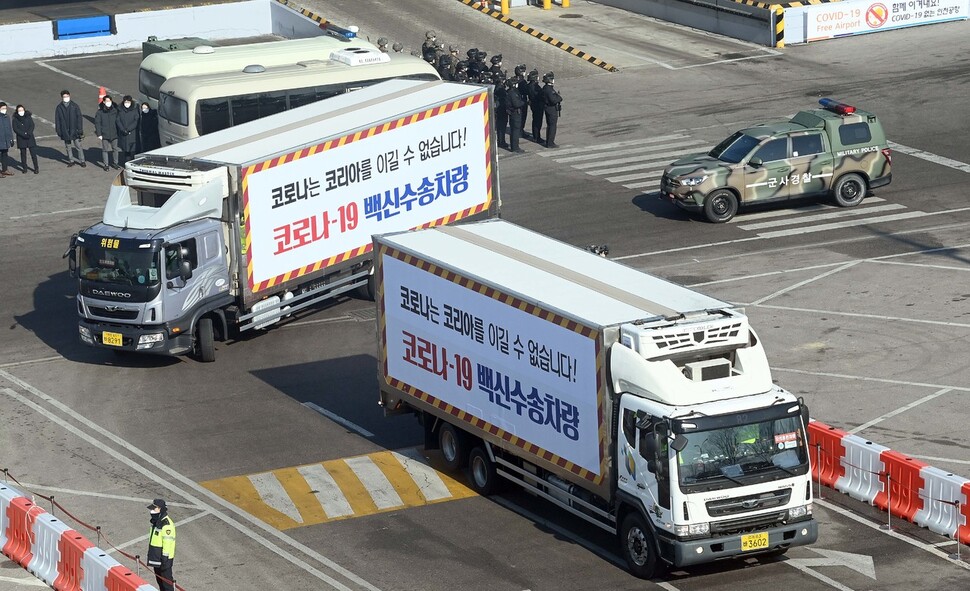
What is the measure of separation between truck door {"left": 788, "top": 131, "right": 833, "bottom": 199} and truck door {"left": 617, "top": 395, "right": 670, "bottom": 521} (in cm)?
1687

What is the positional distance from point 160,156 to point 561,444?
11.4m

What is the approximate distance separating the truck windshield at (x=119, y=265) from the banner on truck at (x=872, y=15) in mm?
28256

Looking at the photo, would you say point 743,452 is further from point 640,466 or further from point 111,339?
point 111,339

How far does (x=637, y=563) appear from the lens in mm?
18516

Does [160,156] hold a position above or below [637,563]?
above

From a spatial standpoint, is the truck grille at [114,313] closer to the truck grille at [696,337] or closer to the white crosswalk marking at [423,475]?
the white crosswalk marking at [423,475]

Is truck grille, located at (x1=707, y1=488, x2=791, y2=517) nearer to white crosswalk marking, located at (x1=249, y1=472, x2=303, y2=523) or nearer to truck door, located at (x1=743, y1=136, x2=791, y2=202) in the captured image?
white crosswalk marking, located at (x1=249, y1=472, x2=303, y2=523)

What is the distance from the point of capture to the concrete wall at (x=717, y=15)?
49094 mm

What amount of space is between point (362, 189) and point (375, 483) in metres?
8.44

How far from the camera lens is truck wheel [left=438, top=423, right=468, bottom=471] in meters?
21.8

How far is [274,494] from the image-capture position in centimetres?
2173

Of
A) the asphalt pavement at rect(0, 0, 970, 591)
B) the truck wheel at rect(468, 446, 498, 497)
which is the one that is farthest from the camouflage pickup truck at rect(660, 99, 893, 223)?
the truck wheel at rect(468, 446, 498, 497)

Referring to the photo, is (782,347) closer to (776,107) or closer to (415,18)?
(776,107)

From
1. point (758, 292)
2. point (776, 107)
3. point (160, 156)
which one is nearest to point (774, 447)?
point (758, 292)
